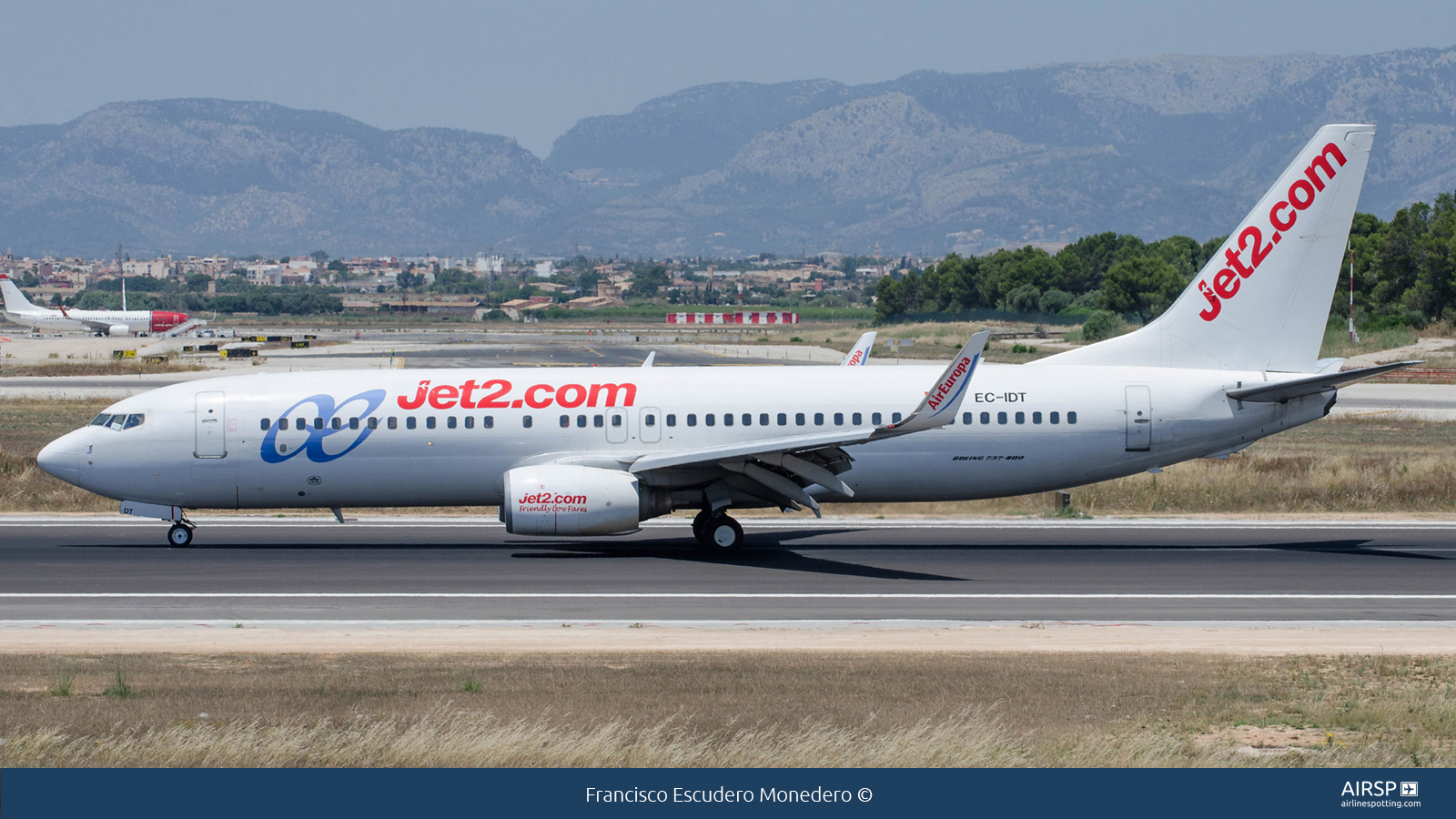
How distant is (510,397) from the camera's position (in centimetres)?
2964

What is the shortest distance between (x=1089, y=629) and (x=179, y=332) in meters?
161

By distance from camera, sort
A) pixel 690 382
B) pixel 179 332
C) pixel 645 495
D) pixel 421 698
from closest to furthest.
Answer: pixel 421 698 < pixel 645 495 < pixel 690 382 < pixel 179 332

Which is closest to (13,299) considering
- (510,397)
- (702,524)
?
(510,397)

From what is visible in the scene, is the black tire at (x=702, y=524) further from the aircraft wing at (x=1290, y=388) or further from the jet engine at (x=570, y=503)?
the aircraft wing at (x=1290, y=388)

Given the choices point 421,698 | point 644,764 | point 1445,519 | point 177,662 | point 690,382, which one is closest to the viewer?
point 644,764

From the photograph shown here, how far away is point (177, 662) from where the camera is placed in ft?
61.4

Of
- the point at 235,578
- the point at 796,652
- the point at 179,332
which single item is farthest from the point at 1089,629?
the point at 179,332

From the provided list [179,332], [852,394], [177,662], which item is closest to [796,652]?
[177,662]

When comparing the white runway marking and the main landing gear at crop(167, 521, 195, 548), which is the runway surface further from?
the main landing gear at crop(167, 521, 195, 548)

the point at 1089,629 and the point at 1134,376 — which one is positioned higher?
the point at 1134,376

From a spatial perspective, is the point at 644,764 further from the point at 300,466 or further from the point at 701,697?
the point at 300,466

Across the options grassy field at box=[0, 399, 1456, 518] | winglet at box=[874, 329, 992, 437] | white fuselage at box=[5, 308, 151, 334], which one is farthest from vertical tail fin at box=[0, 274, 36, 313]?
winglet at box=[874, 329, 992, 437]

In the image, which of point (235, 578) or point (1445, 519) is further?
point (1445, 519)

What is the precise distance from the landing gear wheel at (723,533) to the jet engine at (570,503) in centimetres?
232
